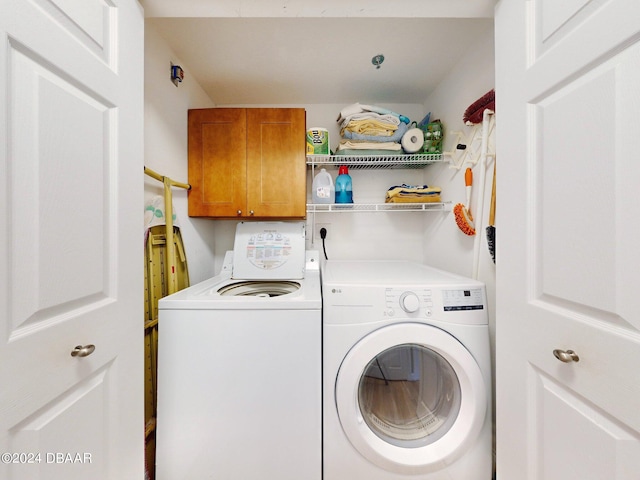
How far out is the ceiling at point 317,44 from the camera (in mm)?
925

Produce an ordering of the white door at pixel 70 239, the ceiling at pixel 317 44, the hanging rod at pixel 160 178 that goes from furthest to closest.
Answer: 1. the hanging rod at pixel 160 178
2. the ceiling at pixel 317 44
3. the white door at pixel 70 239

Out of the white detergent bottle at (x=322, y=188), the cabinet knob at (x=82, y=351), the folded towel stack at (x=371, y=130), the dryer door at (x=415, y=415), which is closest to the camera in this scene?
the cabinet knob at (x=82, y=351)

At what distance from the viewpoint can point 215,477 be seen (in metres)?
1.09

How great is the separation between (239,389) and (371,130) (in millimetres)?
1677

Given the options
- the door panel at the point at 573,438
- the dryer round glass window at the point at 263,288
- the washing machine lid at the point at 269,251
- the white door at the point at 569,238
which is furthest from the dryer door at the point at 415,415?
the washing machine lid at the point at 269,251

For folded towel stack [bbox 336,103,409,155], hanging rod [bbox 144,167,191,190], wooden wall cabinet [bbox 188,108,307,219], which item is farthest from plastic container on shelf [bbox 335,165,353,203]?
hanging rod [bbox 144,167,191,190]

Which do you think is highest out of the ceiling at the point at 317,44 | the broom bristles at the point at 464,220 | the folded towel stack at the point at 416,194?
the ceiling at the point at 317,44

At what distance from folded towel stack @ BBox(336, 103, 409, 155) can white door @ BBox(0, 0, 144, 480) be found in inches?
46.8

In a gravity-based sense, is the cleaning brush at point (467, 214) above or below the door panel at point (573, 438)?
above

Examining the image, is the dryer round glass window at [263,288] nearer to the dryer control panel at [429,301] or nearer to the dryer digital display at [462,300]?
the dryer control panel at [429,301]

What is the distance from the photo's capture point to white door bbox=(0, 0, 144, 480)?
1.63 ft

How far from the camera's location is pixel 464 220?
142cm

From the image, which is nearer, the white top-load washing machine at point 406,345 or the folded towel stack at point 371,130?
the white top-load washing machine at point 406,345

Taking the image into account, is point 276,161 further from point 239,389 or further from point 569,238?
point 569,238
